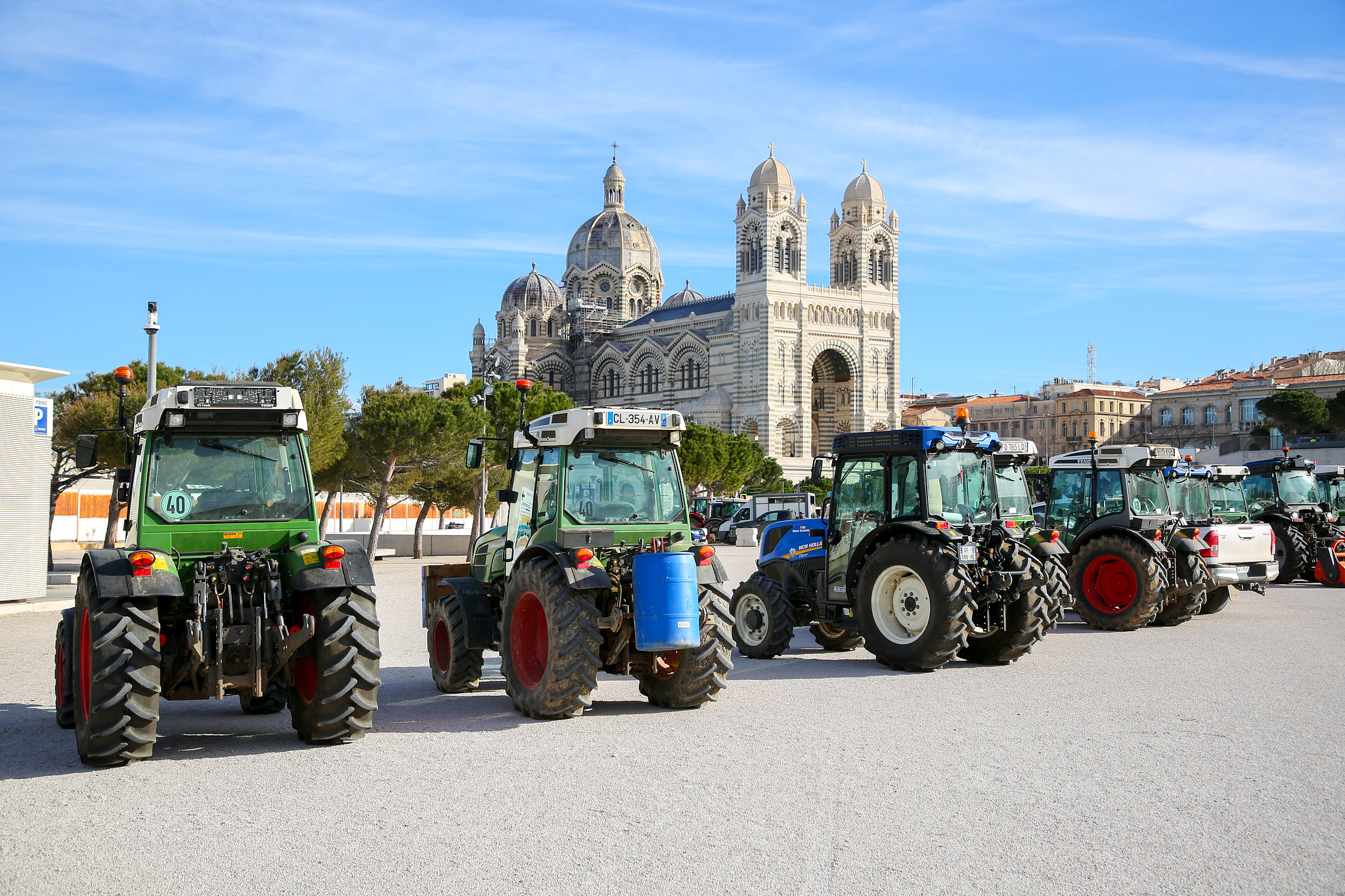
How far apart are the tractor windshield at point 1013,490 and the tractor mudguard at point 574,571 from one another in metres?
6.38

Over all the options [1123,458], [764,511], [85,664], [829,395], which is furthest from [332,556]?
[829,395]

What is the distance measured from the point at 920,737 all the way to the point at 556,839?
3163mm

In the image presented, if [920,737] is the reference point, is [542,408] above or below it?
above

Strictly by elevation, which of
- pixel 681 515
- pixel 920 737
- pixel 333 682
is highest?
pixel 681 515

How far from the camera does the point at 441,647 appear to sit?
967 centimetres

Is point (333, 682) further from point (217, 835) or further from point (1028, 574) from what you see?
point (1028, 574)

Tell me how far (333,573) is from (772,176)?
78846 mm

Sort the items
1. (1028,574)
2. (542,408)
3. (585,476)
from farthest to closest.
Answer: (542,408) < (1028,574) < (585,476)

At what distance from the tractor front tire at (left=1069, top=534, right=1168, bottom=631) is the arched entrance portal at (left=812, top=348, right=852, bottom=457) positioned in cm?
7273

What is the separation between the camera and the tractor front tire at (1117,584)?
46.4 feet

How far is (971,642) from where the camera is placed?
456 inches

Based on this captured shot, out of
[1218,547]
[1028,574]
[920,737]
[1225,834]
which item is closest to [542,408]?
[1218,547]

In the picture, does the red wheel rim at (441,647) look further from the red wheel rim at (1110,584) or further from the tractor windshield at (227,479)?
the red wheel rim at (1110,584)

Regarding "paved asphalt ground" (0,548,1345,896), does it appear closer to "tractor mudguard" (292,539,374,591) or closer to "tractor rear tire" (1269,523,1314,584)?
"tractor mudguard" (292,539,374,591)
